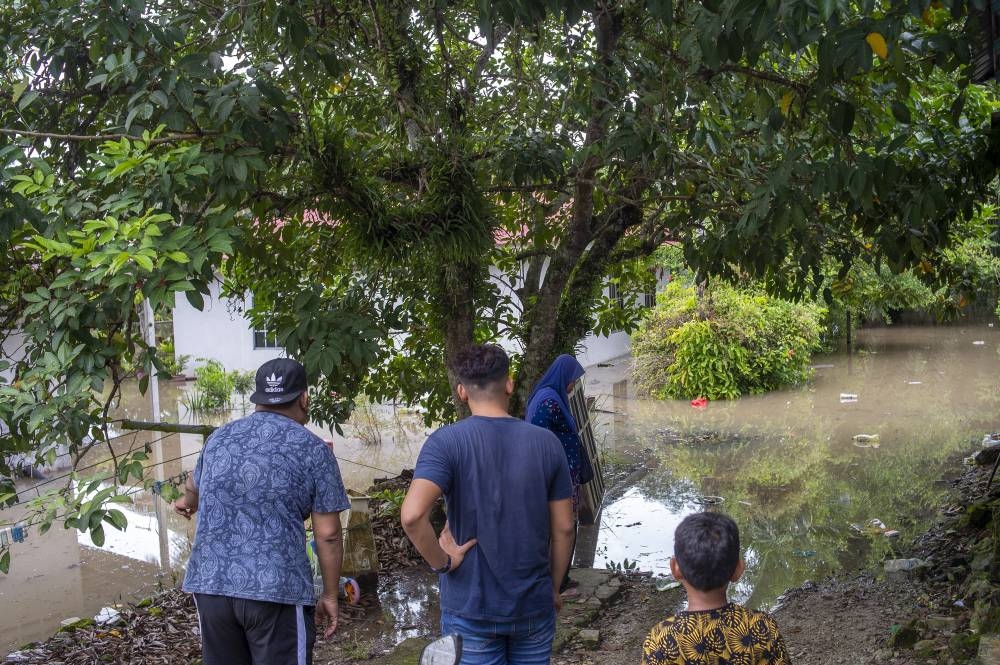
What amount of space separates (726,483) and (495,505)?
23.7 ft

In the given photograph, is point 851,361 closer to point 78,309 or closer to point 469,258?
point 469,258

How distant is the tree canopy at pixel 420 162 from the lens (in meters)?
4.00

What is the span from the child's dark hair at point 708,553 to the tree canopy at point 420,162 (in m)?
1.98

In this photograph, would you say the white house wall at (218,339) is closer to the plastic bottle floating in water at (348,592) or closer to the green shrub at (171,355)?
the green shrub at (171,355)

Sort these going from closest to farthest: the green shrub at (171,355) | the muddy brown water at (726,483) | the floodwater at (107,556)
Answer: the floodwater at (107,556), the muddy brown water at (726,483), the green shrub at (171,355)

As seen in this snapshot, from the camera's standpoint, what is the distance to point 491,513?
10.5 feet

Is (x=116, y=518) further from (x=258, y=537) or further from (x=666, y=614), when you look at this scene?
(x=666, y=614)

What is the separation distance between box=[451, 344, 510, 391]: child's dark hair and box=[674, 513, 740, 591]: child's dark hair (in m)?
0.93

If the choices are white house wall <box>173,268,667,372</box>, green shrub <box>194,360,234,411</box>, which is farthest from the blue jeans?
white house wall <box>173,268,667,372</box>

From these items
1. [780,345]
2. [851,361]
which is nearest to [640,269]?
[780,345]

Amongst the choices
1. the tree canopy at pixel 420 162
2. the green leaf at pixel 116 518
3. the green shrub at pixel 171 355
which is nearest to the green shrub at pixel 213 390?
the green shrub at pixel 171 355

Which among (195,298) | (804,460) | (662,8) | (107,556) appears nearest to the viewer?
(195,298)

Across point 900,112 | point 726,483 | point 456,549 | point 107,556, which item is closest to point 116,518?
point 456,549

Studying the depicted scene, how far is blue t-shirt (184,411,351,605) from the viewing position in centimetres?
323
